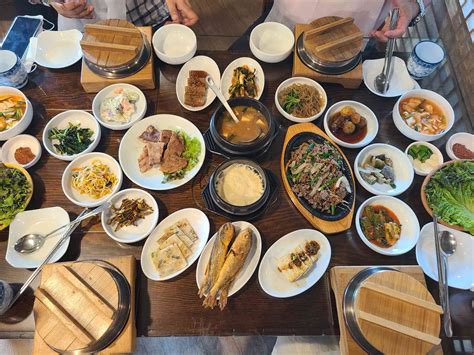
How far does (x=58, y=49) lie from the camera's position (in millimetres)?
2779

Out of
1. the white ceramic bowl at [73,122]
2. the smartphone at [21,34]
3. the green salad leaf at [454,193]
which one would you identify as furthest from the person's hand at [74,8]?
the green salad leaf at [454,193]

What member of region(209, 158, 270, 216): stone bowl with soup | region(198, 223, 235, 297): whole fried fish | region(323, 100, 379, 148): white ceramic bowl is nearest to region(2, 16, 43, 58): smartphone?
region(209, 158, 270, 216): stone bowl with soup

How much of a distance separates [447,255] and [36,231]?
8.59ft

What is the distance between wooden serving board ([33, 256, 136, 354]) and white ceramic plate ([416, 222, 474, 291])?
71.6 inches

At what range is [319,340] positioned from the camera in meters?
2.21

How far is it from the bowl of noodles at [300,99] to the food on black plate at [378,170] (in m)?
0.52

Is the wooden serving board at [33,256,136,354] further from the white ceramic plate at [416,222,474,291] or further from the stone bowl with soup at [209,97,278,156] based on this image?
the white ceramic plate at [416,222,474,291]

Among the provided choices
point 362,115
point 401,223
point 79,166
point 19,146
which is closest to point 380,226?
point 401,223

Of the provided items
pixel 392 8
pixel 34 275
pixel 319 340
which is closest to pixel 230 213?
pixel 319 340

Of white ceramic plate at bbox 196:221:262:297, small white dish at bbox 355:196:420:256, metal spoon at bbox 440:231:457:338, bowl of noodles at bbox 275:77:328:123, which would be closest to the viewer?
metal spoon at bbox 440:231:457:338

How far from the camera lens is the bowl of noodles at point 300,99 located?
8.42 feet

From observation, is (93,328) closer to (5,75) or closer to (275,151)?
(275,151)

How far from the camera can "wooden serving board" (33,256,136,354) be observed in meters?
1.75

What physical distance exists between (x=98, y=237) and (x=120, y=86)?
116 cm
